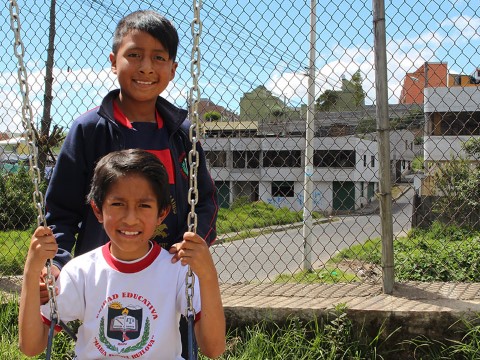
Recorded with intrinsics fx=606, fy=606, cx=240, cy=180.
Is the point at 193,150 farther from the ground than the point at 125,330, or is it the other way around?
the point at 193,150

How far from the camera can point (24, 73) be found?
192 cm

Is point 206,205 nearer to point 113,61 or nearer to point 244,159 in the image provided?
point 113,61

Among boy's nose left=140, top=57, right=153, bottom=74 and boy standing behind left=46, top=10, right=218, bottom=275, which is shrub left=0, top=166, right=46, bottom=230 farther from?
boy's nose left=140, top=57, right=153, bottom=74

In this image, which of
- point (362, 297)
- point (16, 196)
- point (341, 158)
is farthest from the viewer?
point (341, 158)

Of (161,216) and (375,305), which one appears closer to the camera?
(161,216)

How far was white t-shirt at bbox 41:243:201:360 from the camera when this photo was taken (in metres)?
1.87

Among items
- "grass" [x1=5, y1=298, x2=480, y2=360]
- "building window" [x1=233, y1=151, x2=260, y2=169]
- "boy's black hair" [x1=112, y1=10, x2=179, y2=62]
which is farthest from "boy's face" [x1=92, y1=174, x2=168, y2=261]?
"building window" [x1=233, y1=151, x2=260, y2=169]

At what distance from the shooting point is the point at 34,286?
6.04 ft

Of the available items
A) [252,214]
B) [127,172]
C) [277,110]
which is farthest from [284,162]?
[252,214]

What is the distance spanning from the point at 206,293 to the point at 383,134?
6.55ft

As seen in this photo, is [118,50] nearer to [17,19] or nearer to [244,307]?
[17,19]

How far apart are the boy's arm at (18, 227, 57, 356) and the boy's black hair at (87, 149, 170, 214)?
195mm

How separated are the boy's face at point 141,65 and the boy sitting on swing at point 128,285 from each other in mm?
358

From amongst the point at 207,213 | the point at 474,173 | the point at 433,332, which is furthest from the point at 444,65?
the point at 474,173
